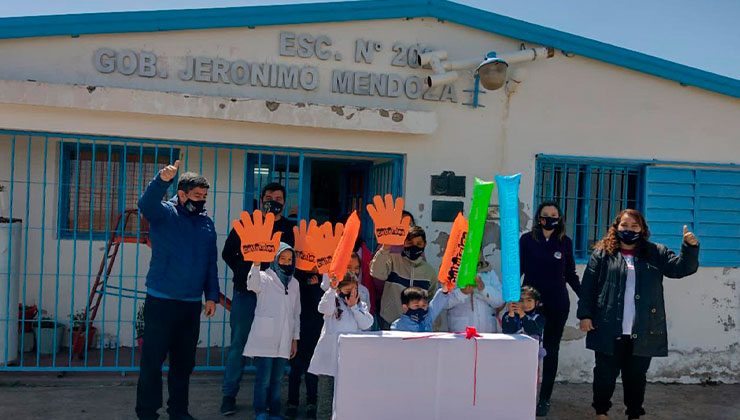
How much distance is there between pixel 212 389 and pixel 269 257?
1.87 m

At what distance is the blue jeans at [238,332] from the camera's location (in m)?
4.98

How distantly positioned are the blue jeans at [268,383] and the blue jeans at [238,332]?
1.11 feet

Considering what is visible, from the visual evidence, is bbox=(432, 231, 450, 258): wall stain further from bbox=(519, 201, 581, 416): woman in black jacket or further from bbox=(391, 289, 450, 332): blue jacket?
bbox=(391, 289, 450, 332): blue jacket

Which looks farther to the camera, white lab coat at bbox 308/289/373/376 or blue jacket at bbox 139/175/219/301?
→ white lab coat at bbox 308/289/373/376

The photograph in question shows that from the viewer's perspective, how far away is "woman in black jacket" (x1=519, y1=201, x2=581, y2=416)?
5.15m

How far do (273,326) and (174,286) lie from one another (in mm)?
745

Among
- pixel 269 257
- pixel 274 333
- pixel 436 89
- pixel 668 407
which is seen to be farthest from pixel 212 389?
pixel 668 407

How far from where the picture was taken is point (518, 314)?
4.78 meters

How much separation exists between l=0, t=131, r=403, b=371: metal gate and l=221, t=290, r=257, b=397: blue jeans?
1.04 m

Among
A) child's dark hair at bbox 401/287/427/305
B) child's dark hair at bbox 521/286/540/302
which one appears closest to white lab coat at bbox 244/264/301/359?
child's dark hair at bbox 401/287/427/305

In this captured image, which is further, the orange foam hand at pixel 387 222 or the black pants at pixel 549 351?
the black pants at pixel 549 351

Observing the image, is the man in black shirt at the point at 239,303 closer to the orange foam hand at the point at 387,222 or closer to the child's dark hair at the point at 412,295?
the orange foam hand at the point at 387,222

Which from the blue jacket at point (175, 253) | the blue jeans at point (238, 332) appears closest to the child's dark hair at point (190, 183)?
the blue jacket at point (175, 253)

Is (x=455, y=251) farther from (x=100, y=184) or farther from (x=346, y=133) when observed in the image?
(x=100, y=184)
